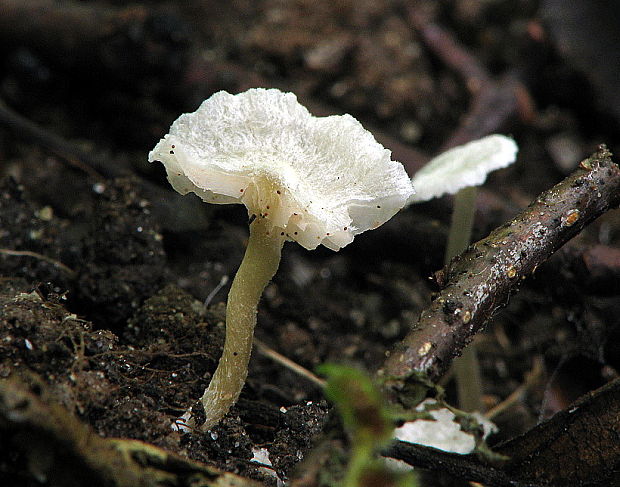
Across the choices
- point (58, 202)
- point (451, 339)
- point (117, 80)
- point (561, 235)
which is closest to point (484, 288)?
point (451, 339)

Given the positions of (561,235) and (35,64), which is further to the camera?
(35,64)

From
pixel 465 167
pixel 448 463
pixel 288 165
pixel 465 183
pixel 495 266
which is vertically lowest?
pixel 448 463

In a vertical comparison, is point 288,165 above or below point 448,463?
above

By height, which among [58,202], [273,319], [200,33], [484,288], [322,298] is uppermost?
[200,33]

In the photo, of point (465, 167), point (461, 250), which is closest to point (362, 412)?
point (465, 167)

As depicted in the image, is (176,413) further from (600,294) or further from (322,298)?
(600,294)

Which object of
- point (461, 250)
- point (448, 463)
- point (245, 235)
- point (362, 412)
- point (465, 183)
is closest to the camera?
point (362, 412)

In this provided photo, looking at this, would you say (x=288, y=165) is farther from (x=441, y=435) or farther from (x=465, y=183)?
(x=441, y=435)

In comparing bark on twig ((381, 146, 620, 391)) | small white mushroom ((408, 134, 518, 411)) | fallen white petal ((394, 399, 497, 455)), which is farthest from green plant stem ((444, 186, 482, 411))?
bark on twig ((381, 146, 620, 391))
